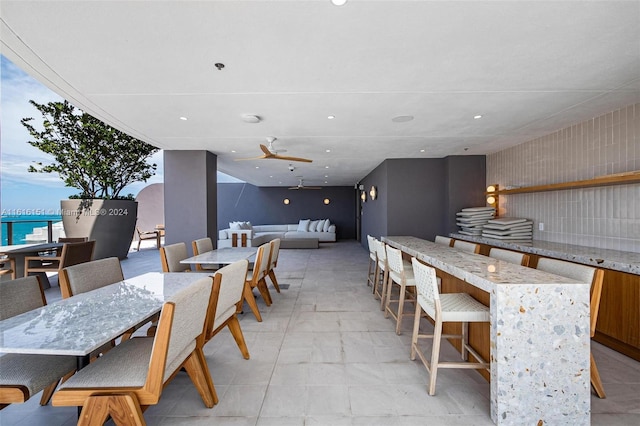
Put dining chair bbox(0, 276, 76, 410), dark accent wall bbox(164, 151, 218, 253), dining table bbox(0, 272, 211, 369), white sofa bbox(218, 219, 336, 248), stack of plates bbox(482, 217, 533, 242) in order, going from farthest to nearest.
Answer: white sofa bbox(218, 219, 336, 248), dark accent wall bbox(164, 151, 218, 253), stack of plates bbox(482, 217, 533, 242), dining chair bbox(0, 276, 76, 410), dining table bbox(0, 272, 211, 369)

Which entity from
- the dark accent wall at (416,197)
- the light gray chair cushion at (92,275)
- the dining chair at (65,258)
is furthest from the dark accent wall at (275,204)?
the light gray chair cushion at (92,275)

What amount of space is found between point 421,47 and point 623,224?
10.7 feet

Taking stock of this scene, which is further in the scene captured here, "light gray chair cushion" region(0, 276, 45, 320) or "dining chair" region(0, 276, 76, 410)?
"light gray chair cushion" region(0, 276, 45, 320)

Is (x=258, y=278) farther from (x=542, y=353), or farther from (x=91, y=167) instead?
(x=91, y=167)

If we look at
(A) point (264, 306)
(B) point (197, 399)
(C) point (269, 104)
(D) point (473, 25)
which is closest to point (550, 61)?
(D) point (473, 25)

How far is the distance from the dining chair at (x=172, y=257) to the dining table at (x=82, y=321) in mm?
1258

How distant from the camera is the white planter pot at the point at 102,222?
593 centimetres

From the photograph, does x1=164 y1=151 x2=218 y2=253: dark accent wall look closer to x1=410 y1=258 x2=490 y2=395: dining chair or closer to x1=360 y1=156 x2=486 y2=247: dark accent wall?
x1=360 y1=156 x2=486 y2=247: dark accent wall

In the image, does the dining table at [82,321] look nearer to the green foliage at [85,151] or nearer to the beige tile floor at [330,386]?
the beige tile floor at [330,386]

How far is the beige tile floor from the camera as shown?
64.3 inches

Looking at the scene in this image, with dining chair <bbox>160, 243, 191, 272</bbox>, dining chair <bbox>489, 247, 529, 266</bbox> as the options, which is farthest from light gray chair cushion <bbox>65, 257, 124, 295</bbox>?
dining chair <bbox>489, 247, 529, 266</bbox>

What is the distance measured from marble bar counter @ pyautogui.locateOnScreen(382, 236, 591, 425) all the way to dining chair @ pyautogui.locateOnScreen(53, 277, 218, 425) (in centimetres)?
181

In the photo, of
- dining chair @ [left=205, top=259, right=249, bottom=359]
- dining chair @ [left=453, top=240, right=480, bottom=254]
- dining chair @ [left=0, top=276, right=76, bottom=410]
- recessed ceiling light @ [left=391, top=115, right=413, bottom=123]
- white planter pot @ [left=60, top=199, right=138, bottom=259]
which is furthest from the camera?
white planter pot @ [left=60, top=199, right=138, bottom=259]

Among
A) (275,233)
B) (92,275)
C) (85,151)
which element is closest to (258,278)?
(92,275)
